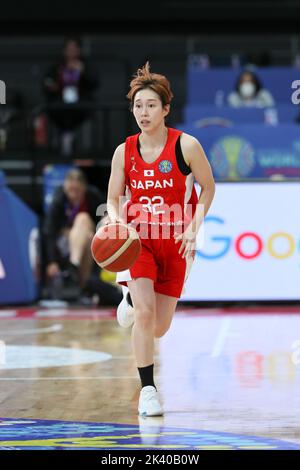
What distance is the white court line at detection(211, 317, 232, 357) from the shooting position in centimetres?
993

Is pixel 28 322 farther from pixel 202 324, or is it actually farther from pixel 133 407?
pixel 133 407

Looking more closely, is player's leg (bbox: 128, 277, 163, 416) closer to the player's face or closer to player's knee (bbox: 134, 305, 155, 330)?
player's knee (bbox: 134, 305, 155, 330)

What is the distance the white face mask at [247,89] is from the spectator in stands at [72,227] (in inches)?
147

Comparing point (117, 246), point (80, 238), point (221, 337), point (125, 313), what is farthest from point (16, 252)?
point (117, 246)

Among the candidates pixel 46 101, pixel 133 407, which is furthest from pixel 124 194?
pixel 46 101

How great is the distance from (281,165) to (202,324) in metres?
3.76

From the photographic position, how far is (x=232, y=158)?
1509 cm

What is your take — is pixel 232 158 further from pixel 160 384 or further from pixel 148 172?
pixel 148 172

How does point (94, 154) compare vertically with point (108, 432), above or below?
above

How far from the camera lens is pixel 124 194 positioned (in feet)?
23.8

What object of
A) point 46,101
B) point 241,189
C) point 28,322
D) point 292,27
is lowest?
point 28,322

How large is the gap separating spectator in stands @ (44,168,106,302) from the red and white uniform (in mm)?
7645

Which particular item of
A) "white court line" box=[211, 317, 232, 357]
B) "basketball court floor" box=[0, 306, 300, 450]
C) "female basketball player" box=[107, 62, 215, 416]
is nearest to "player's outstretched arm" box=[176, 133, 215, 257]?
"female basketball player" box=[107, 62, 215, 416]
